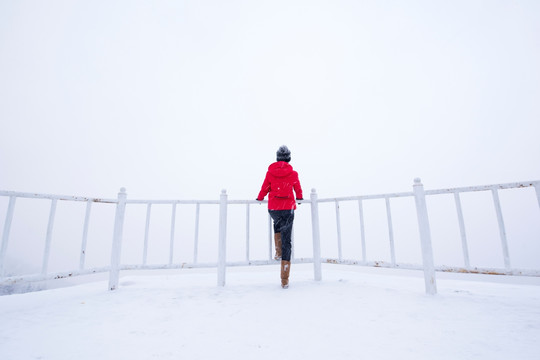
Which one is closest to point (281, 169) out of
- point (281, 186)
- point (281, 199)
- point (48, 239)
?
point (281, 186)

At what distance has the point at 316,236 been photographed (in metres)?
4.27

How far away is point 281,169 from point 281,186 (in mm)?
285

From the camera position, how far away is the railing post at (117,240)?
366 cm

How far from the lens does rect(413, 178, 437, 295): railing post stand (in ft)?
10.3

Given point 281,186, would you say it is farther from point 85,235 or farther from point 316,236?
point 85,235

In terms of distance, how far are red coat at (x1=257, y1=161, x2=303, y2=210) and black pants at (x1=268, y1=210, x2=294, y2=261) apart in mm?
86

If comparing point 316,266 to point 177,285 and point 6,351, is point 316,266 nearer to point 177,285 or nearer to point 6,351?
point 177,285

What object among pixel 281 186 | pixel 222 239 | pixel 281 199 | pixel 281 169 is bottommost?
pixel 222 239

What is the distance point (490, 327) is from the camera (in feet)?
6.57

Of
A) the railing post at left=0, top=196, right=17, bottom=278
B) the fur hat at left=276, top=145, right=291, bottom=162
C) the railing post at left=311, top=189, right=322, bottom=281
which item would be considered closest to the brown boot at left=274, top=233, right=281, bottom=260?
the railing post at left=311, top=189, right=322, bottom=281

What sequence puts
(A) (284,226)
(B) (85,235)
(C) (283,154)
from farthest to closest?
(C) (283,154) → (A) (284,226) → (B) (85,235)

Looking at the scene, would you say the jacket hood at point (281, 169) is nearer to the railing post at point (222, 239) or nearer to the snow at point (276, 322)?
the railing post at point (222, 239)

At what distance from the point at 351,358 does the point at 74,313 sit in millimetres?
2834

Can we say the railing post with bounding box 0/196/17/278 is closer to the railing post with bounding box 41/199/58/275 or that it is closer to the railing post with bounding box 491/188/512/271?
the railing post with bounding box 41/199/58/275
